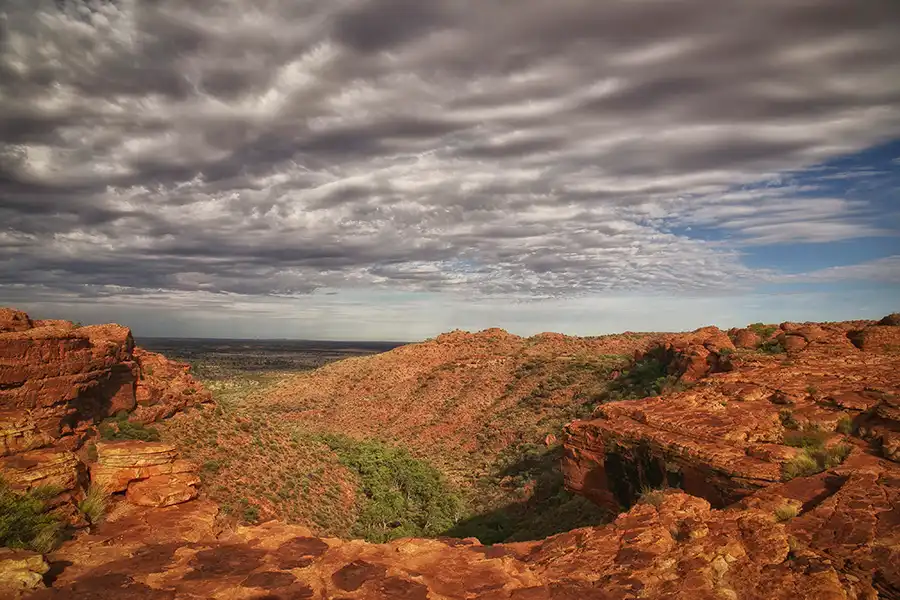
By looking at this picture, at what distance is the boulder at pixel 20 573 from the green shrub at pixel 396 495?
16.4 m

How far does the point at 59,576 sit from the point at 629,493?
544 inches

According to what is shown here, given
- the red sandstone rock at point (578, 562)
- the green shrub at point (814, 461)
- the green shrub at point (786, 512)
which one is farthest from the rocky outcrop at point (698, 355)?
the red sandstone rock at point (578, 562)

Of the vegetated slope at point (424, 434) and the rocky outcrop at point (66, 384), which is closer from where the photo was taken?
the rocky outcrop at point (66, 384)

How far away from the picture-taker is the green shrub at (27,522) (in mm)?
→ 9336

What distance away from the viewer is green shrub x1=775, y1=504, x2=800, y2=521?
8.49 meters

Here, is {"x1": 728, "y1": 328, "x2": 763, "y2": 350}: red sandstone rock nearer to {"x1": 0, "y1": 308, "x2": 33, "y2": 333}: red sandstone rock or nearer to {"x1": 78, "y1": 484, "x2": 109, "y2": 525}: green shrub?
{"x1": 78, "y1": 484, "x2": 109, "y2": 525}: green shrub

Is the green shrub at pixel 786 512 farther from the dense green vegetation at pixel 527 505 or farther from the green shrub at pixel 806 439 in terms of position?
the dense green vegetation at pixel 527 505

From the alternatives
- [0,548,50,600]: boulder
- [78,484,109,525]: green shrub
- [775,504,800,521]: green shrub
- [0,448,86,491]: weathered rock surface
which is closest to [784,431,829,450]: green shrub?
[775,504,800,521]: green shrub

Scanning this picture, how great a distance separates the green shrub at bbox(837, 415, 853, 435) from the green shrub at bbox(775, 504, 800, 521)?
5151 millimetres

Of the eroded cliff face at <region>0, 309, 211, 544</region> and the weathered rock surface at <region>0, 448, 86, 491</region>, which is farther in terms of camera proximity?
the eroded cliff face at <region>0, 309, 211, 544</region>

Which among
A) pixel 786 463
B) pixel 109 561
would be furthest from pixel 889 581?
pixel 109 561

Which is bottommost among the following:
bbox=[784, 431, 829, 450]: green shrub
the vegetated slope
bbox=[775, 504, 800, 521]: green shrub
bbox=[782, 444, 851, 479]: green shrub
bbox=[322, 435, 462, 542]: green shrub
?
bbox=[322, 435, 462, 542]: green shrub

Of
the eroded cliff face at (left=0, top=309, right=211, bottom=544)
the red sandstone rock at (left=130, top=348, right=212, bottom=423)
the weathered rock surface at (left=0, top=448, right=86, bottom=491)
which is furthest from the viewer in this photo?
the red sandstone rock at (left=130, top=348, right=212, bottom=423)

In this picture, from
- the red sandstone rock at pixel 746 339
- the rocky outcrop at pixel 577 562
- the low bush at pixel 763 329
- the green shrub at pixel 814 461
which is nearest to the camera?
the rocky outcrop at pixel 577 562
